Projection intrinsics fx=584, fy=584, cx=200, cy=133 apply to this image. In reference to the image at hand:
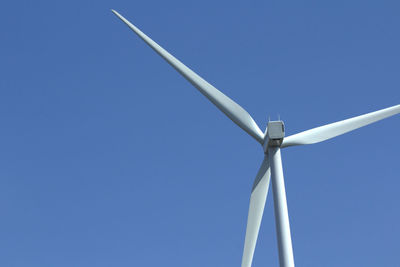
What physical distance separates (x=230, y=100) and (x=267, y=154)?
2582mm

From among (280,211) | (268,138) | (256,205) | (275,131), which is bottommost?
(280,211)

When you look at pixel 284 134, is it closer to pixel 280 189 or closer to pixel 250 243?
pixel 280 189

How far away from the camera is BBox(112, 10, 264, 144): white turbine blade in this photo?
23.0 meters

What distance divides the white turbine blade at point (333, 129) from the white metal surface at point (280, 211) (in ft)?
2.79

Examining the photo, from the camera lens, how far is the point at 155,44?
24094 millimetres

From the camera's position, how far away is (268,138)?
71.6 ft

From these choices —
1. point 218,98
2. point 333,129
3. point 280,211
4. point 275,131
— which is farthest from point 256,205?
point 218,98

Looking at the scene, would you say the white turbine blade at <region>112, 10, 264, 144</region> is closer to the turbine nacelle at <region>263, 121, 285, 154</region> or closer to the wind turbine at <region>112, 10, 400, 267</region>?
the wind turbine at <region>112, 10, 400, 267</region>

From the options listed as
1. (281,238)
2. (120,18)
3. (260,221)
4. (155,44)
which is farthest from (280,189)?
(120,18)

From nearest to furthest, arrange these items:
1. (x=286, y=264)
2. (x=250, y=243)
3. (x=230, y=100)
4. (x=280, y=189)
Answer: (x=286, y=264), (x=280, y=189), (x=230, y=100), (x=250, y=243)

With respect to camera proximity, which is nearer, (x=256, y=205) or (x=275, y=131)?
(x=275, y=131)

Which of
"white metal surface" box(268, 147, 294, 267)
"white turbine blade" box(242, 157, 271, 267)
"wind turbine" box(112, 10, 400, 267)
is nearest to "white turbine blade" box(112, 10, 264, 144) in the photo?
"wind turbine" box(112, 10, 400, 267)

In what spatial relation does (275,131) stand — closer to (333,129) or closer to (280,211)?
(280,211)

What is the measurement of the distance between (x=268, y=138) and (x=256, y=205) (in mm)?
Result: 3665
